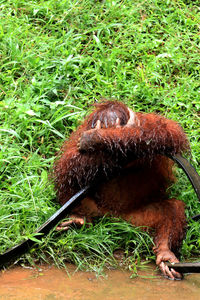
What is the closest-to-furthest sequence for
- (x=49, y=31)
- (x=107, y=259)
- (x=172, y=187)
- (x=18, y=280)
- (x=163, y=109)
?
(x=18, y=280)
(x=107, y=259)
(x=172, y=187)
(x=163, y=109)
(x=49, y=31)

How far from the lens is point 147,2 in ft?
19.5

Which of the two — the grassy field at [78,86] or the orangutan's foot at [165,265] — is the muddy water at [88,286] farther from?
the grassy field at [78,86]

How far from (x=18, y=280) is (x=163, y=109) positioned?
7.78ft

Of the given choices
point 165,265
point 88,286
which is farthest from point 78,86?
point 88,286

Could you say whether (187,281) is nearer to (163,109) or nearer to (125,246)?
(125,246)

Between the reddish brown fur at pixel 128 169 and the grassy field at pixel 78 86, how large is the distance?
0.47 feet

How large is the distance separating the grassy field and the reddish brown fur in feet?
0.47

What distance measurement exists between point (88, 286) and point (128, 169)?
1063mm

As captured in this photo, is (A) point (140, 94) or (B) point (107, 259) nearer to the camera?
(B) point (107, 259)

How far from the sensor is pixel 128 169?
12.7ft

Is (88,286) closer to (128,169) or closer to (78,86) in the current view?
(128,169)

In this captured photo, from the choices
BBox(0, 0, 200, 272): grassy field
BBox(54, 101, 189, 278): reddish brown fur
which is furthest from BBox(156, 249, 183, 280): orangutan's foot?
BBox(0, 0, 200, 272): grassy field

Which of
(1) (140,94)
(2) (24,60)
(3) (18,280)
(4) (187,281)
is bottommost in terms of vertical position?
(4) (187,281)

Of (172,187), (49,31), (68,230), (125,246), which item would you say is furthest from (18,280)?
(49,31)
